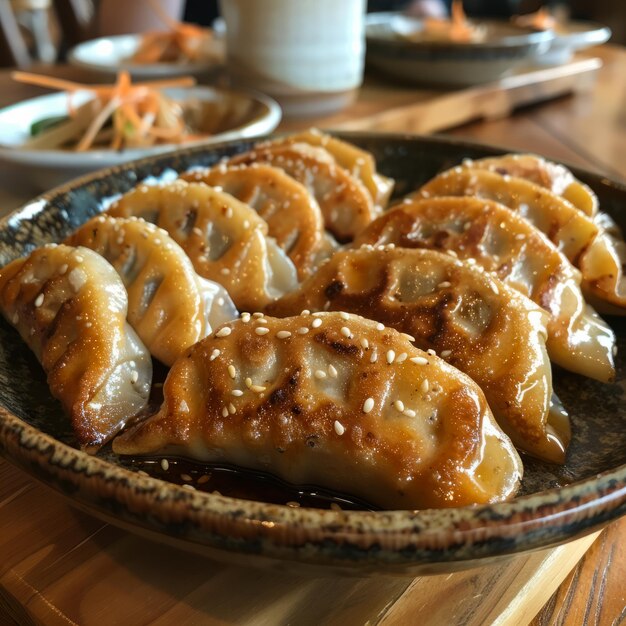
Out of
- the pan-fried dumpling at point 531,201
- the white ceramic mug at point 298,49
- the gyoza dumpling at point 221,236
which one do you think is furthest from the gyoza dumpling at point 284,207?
the white ceramic mug at point 298,49

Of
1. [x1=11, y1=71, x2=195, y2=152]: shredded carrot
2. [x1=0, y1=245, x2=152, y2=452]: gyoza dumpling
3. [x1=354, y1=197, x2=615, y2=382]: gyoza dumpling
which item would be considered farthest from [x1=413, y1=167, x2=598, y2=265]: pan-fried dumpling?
[x1=11, y1=71, x2=195, y2=152]: shredded carrot

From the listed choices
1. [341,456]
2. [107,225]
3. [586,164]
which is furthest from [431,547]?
[586,164]

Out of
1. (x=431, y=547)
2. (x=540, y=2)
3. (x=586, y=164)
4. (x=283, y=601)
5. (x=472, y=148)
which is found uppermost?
(x=431, y=547)

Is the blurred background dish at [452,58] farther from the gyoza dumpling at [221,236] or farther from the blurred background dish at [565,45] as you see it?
the gyoza dumpling at [221,236]

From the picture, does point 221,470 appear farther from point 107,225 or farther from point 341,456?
point 107,225

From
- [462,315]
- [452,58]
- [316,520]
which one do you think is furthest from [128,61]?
[316,520]

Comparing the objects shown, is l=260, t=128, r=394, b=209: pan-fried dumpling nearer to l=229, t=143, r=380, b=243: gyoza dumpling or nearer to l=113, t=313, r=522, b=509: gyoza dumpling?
l=229, t=143, r=380, b=243: gyoza dumpling
